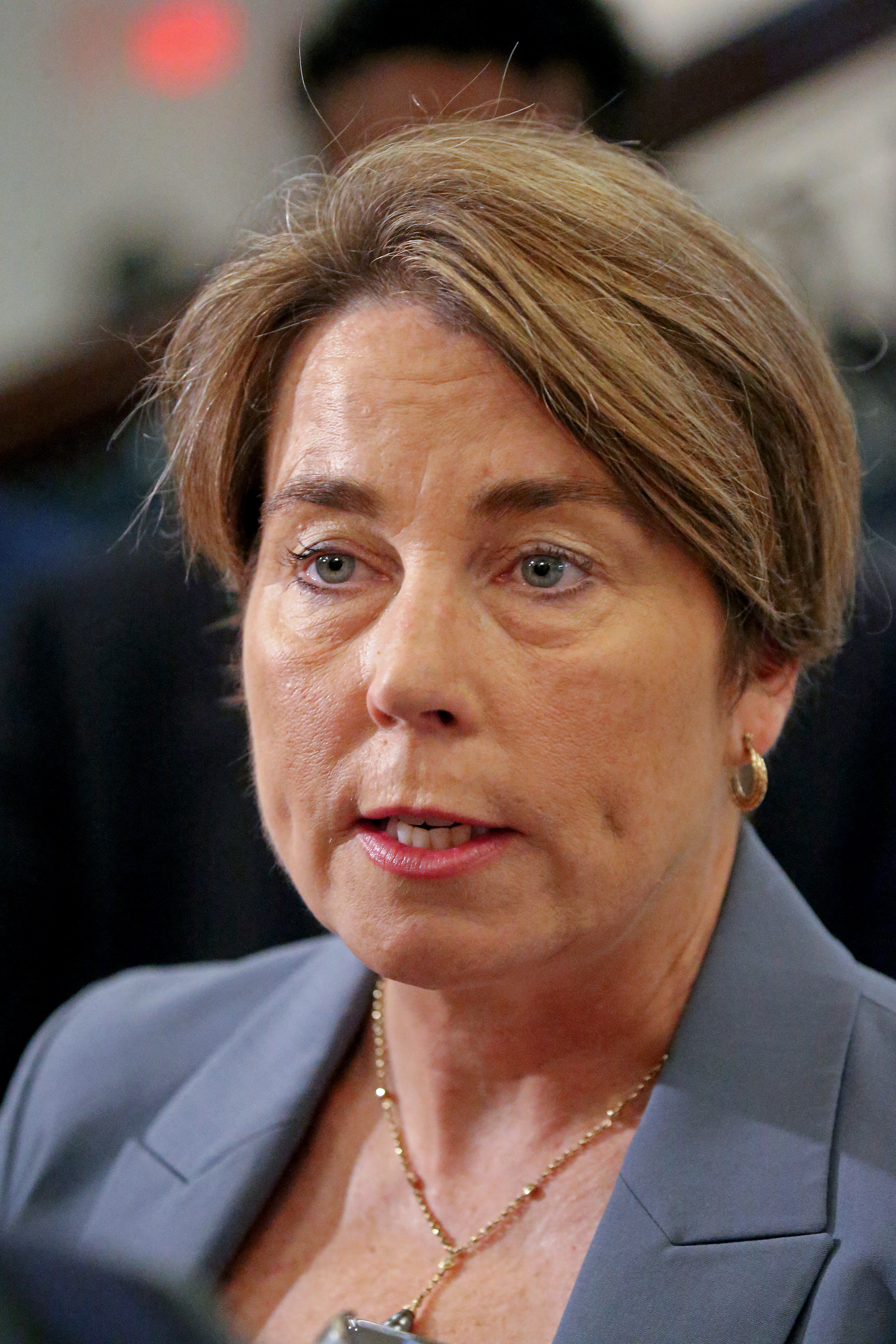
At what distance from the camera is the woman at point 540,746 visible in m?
1.13

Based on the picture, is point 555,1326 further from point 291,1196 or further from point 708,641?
point 708,641

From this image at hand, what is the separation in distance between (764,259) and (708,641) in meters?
0.39

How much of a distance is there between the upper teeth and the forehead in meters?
0.28

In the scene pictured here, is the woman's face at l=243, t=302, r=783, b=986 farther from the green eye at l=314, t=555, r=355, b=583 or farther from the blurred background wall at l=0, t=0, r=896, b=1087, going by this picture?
the blurred background wall at l=0, t=0, r=896, b=1087

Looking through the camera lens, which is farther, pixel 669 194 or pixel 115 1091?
pixel 115 1091

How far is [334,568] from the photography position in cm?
125

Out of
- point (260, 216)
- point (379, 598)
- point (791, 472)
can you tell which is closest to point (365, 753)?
point (379, 598)

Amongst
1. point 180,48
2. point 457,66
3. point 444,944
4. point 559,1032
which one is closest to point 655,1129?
point 559,1032

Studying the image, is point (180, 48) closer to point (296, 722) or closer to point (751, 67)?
point (751, 67)

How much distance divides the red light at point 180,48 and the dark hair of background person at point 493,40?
352 mm

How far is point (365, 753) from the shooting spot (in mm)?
1166

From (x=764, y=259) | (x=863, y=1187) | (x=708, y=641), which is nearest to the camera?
(x=863, y=1187)

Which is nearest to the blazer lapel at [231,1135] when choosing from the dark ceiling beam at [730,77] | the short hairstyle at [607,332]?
the short hairstyle at [607,332]

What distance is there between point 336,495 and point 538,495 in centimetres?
18
